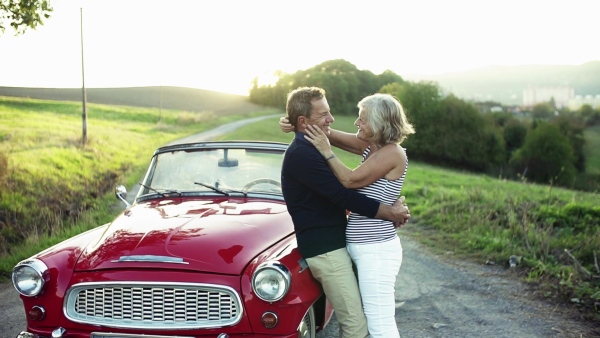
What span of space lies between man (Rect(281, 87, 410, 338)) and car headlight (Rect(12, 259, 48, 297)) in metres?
1.59

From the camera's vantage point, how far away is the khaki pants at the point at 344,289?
3.37 m

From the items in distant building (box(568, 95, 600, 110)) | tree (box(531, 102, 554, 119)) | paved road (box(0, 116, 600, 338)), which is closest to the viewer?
paved road (box(0, 116, 600, 338))

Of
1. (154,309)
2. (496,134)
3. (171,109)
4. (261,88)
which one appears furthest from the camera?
(261,88)

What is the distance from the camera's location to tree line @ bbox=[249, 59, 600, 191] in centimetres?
5753

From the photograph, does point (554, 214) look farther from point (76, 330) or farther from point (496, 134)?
point (496, 134)

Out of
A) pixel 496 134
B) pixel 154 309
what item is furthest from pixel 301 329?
pixel 496 134

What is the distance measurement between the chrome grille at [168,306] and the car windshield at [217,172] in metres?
1.50

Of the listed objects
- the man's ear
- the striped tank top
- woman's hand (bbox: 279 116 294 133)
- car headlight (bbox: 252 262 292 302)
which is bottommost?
car headlight (bbox: 252 262 292 302)

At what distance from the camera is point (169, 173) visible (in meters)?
4.94

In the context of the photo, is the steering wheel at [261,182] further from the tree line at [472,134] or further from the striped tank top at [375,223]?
the tree line at [472,134]

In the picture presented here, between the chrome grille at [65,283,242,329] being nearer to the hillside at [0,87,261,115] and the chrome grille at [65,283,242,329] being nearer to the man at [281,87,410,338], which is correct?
the man at [281,87,410,338]

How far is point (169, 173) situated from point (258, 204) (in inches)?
37.0

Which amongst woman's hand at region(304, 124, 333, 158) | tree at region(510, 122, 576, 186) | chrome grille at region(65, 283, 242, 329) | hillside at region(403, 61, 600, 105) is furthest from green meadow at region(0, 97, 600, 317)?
hillside at region(403, 61, 600, 105)

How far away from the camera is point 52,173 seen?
1454 cm
